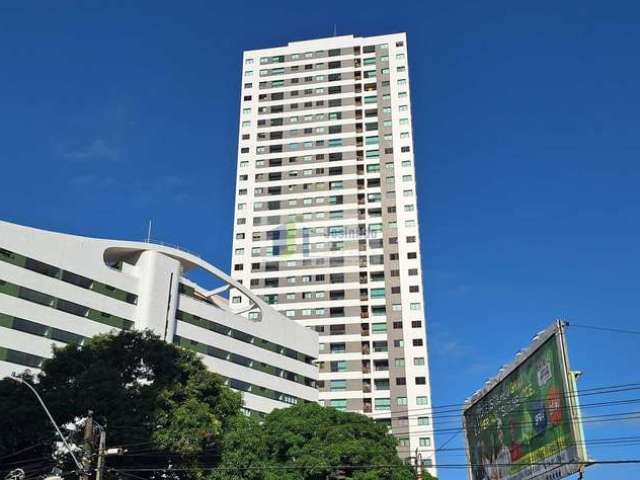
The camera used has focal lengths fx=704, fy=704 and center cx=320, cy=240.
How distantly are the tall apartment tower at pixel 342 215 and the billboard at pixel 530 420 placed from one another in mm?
35628

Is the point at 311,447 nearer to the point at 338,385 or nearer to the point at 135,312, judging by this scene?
the point at 135,312

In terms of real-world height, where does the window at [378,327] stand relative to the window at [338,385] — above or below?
above

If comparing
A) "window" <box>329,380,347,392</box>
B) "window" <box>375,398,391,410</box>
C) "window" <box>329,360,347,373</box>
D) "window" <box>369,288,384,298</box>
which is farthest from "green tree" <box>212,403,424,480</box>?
"window" <box>369,288,384,298</box>

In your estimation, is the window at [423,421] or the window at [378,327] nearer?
the window at [423,421]

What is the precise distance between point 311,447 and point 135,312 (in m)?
17.8

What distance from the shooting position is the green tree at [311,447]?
31984 millimetres

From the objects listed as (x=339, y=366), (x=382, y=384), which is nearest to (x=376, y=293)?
(x=339, y=366)

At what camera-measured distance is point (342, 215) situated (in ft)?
261

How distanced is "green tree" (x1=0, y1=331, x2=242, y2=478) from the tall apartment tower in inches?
1548

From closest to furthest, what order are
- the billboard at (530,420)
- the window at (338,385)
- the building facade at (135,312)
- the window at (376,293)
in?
1. the billboard at (530,420)
2. the building facade at (135,312)
3. the window at (338,385)
4. the window at (376,293)

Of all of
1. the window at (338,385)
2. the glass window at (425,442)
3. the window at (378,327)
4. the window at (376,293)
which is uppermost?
the window at (376,293)

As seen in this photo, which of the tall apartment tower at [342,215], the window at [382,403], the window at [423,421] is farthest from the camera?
the tall apartment tower at [342,215]

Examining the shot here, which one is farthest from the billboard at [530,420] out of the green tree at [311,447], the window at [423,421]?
the window at [423,421]

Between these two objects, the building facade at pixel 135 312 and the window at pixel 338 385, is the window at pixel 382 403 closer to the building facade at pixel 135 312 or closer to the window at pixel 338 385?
the window at pixel 338 385
